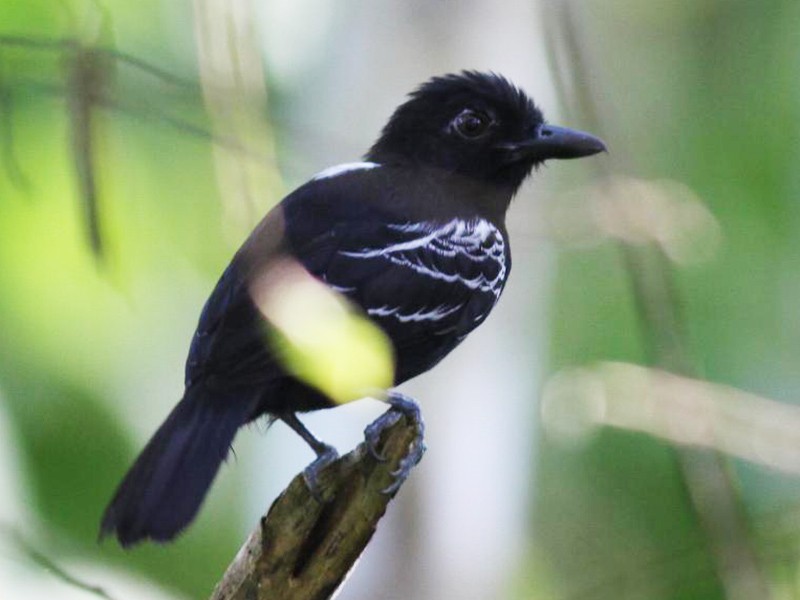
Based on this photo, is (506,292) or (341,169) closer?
(341,169)

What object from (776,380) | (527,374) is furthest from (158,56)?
(776,380)

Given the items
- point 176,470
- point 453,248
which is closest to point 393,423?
point 176,470

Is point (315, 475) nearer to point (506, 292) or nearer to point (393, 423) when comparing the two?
point (393, 423)

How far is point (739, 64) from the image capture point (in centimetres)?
849

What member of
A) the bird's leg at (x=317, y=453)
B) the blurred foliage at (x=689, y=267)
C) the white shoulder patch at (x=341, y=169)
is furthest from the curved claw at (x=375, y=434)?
the blurred foliage at (x=689, y=267)

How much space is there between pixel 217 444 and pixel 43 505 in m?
3.16

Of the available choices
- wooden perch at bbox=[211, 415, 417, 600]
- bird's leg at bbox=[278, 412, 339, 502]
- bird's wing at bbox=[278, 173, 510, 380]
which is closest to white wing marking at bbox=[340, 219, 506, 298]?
bird's wing at bbox=[278, 173, 510, 380]

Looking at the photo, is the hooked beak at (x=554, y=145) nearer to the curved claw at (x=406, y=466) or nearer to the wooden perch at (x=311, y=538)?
Result: the curved claw at (x=406, y=466)

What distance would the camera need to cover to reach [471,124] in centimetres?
515

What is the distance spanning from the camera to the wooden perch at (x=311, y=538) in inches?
147

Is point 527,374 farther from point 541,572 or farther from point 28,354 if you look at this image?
point 28,354

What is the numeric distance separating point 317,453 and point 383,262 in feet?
2.02

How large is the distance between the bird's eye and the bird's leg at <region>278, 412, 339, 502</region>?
1232 millimetres

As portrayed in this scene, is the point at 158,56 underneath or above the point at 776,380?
above
